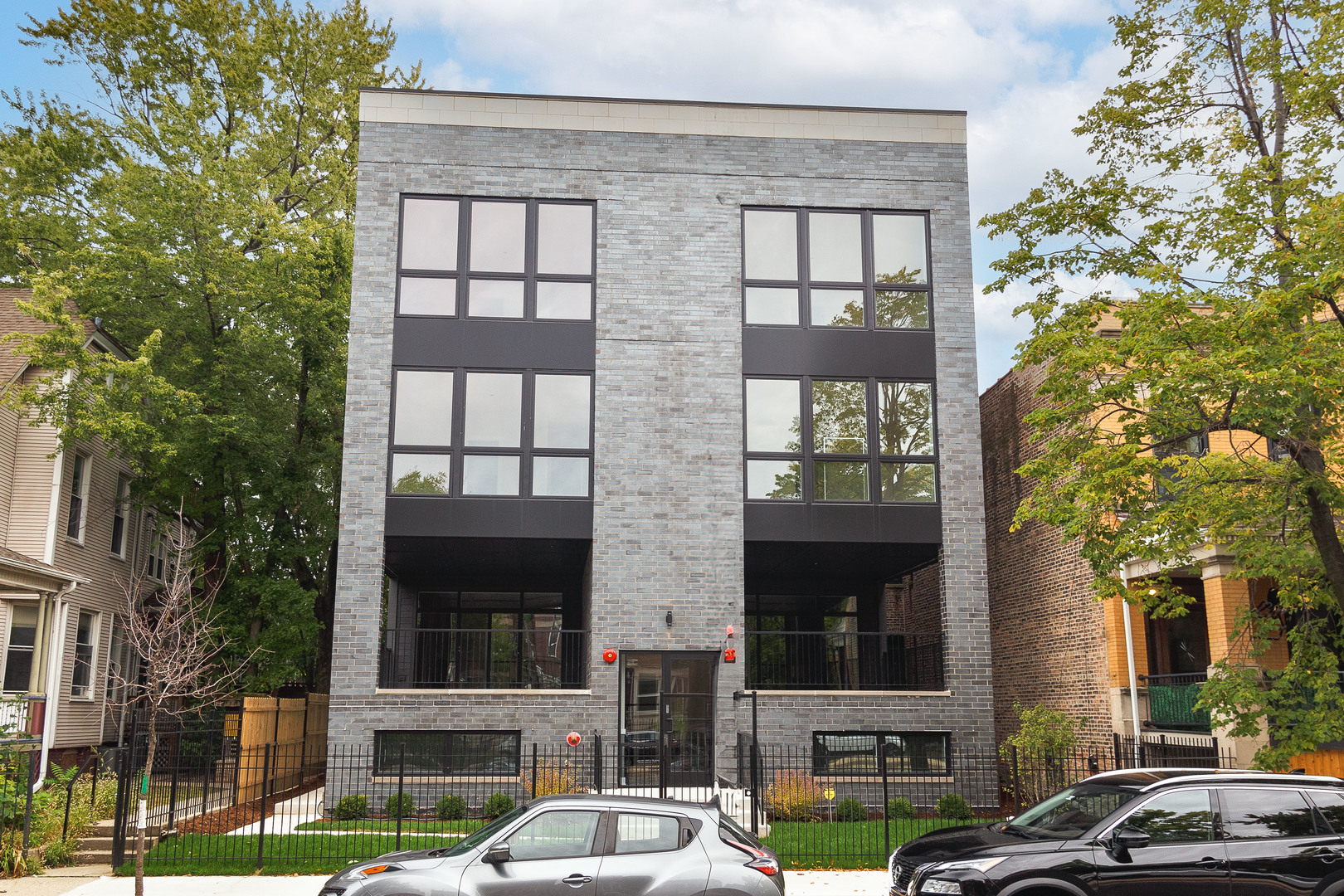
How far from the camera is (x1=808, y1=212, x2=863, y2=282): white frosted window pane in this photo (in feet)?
66.6

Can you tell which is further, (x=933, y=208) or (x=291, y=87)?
(x=291, y=87)

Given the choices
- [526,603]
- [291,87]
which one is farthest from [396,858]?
[291,87]

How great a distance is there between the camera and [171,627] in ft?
50.6

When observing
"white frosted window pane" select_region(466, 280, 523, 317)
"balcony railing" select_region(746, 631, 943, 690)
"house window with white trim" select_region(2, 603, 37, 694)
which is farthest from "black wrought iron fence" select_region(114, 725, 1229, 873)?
"white frosted window pane" select_region(466, 280, 523, 317)

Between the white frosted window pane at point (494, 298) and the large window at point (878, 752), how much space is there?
9.69m

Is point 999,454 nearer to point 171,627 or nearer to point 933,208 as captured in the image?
point 933,208

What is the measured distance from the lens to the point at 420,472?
1891cm

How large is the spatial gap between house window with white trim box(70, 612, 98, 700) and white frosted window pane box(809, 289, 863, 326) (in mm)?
17714

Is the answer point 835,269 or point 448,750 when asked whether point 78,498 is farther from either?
point 835,269

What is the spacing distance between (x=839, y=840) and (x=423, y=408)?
10.4m

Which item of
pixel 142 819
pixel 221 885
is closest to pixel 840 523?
pixel 221 885

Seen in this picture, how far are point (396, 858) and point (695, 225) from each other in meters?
13.9

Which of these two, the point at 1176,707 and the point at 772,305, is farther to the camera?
the point at 772,305

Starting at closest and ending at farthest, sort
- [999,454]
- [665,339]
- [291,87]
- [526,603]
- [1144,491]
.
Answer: [1144,491], [665,339], [999,454], [526,603], [291,87]
